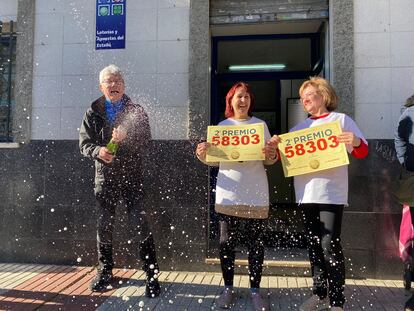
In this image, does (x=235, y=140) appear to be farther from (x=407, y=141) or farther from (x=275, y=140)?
(x=407, y=141)

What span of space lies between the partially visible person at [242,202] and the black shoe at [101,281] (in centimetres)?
126

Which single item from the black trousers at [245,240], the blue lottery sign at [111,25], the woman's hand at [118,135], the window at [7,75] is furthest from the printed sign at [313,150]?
the window at [7,75]

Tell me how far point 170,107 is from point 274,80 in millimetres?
2622

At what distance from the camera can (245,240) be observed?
12.6 ft

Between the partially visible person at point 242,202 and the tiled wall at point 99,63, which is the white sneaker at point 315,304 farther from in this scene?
the tiled wall at point 99,63

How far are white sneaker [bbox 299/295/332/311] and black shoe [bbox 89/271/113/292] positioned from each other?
6.56 ft

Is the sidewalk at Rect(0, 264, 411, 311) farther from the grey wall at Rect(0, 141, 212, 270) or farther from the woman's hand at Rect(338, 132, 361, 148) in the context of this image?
the woman's hand at Rect(338, 132, 361, 148)

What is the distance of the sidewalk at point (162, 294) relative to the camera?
12.6ft

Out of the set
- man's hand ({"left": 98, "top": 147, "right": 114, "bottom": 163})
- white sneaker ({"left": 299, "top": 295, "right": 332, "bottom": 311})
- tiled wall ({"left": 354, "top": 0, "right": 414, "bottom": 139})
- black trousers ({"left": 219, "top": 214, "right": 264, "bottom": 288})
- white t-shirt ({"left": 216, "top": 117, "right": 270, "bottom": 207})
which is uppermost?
tiled wall ({"left": 354, "top": 0, "right": 414, "bottom": 139})

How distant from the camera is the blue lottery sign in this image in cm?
506

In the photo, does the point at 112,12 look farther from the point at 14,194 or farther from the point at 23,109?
the point at 14,194

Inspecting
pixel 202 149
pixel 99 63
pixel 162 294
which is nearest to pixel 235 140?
pixel 202 149

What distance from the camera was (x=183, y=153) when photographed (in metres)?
4.88

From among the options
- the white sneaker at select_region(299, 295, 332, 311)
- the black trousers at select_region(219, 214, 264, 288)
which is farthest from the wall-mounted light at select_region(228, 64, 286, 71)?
the white sneaker at select_region(299, 295, 332, 311)
